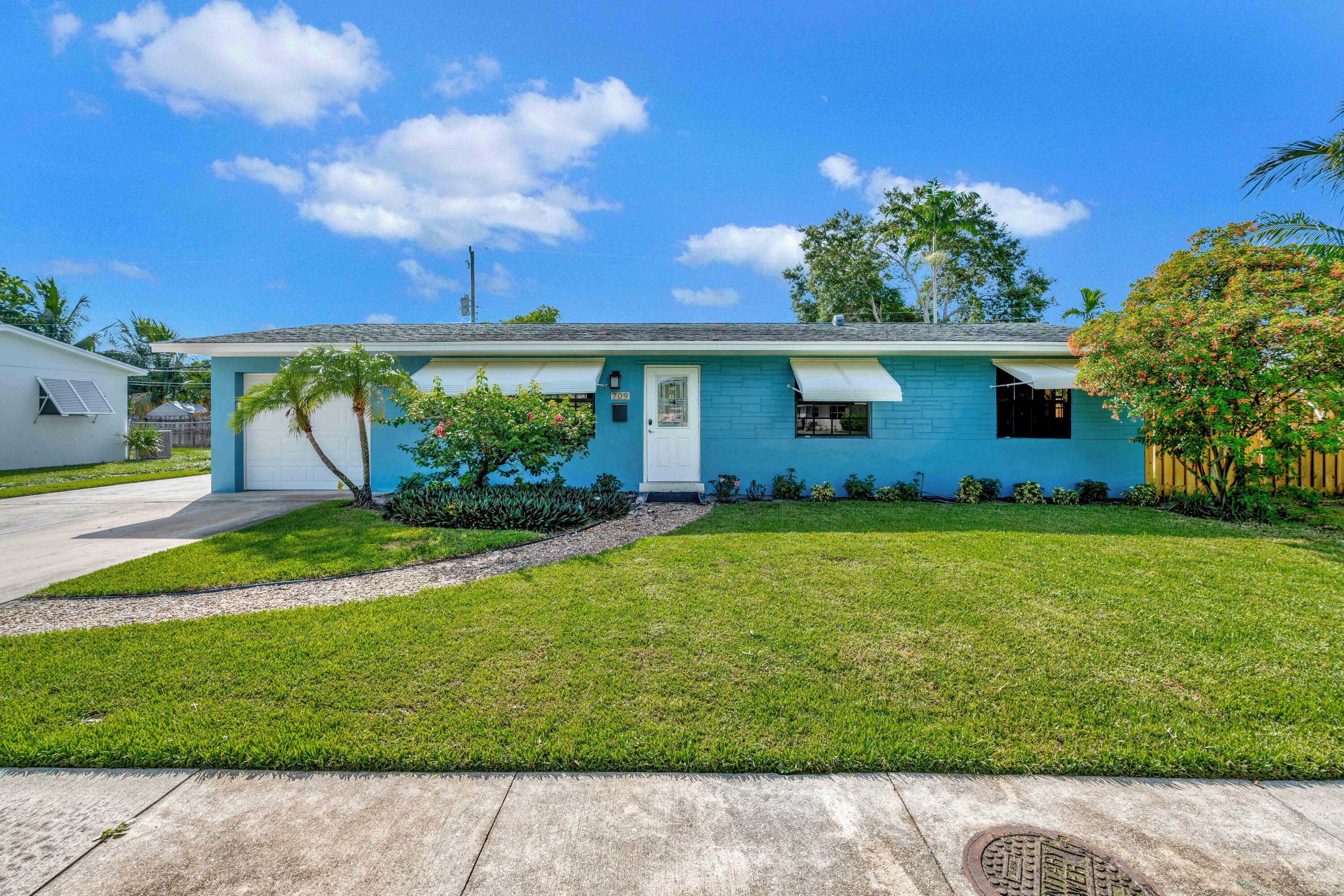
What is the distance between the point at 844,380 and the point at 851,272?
21.0 metres

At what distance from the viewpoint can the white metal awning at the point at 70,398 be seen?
684 inches

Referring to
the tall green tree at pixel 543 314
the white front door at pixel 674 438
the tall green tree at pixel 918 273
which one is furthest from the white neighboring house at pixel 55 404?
the tall green tree at pixel 918 273

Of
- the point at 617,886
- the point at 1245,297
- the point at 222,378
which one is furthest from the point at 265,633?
the point at 1245,297

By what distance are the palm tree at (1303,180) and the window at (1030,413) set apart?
156 inches

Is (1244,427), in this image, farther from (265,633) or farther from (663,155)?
(663,155)

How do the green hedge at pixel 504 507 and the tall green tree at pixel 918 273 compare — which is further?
the tall green tree at pixel 918 273

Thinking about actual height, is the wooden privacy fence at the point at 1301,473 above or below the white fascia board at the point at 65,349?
below

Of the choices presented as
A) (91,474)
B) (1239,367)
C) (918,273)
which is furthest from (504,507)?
(918,273)

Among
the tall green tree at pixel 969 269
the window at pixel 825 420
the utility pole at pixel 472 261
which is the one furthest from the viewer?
the tall green tree at pixel 969 269

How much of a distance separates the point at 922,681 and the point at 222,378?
13.6 meters

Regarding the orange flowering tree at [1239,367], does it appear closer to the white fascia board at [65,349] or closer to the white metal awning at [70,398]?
the white fascia board at [65,349]

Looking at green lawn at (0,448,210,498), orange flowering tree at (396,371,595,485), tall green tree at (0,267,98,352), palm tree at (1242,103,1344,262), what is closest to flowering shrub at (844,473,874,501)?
orange flowering tree at (396,371,595,485)

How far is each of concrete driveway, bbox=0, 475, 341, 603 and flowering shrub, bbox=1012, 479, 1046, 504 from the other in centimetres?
1323

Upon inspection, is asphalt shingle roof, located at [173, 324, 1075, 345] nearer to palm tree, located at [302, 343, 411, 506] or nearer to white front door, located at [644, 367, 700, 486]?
white front door, located at [644, 367, 700, 486]
